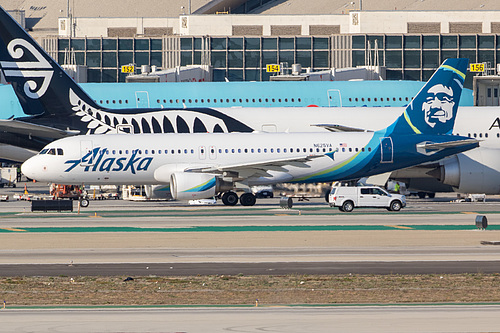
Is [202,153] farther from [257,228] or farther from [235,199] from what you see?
[257,228]

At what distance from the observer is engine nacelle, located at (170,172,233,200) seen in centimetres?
5325

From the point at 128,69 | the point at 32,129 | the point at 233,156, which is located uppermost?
the point at 128,69

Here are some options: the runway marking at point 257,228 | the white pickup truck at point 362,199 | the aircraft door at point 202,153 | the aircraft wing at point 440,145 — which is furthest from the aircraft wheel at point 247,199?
the runway marking at point 257,228

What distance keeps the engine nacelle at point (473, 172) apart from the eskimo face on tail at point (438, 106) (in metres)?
2.53

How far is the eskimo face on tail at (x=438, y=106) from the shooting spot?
190 ft

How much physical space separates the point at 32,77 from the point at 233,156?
15.6 metres

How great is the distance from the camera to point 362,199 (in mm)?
51844

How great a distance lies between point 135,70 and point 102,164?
5613 centimetres

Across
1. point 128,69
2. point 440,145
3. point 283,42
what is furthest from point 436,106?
point 128,69

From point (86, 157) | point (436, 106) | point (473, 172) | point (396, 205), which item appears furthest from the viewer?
point (436, 106)

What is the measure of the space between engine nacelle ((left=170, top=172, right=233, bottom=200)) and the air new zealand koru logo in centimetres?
1333

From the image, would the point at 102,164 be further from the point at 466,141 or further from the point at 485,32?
the point at 485,32

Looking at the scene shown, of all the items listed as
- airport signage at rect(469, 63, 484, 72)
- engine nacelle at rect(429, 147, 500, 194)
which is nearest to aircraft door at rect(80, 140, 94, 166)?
engine nacelle at rect(429, 147, 500, 194)

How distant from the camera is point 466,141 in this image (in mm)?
56406
